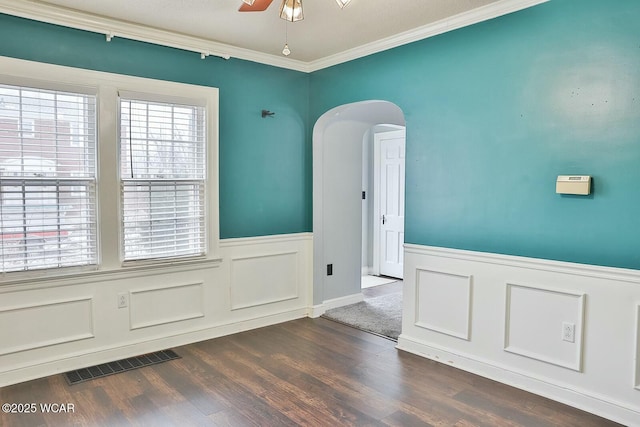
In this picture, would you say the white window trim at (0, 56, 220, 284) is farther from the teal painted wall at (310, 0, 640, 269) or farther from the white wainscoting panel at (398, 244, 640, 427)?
the white wainscoting panel at (398, 244, 640, 427)

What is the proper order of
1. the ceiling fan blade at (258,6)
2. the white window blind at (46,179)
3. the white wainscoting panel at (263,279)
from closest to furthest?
1. the ceiling fan blade at (258,6)
2. the white window blind at (46,179)
3. the white wainscoting panel at (263,279)

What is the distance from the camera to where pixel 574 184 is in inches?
107

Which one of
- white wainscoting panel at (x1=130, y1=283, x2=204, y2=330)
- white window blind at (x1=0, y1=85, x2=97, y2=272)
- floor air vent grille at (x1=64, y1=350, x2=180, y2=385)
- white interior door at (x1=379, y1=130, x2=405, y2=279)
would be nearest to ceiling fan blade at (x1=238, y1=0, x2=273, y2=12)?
white window blind at (x1=0, y1=85, x2=97, y2=272)

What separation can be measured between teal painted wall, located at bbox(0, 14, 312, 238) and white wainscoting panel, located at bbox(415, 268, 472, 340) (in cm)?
152

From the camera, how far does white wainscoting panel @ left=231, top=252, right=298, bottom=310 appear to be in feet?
13.6

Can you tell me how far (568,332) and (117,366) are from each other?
10.4 feet

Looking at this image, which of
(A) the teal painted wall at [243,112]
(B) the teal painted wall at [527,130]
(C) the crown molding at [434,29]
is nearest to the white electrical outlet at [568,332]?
(B) the teal painted wall at [527,130]

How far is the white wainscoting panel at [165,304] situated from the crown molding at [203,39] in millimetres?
1991

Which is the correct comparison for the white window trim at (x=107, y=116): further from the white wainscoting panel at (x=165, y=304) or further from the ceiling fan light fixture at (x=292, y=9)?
the ceiling fan light fixture at (x=292, y=9)

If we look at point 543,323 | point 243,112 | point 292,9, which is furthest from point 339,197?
point 292,9

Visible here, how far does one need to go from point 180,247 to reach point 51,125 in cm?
131

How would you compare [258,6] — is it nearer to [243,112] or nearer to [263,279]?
[243,112]

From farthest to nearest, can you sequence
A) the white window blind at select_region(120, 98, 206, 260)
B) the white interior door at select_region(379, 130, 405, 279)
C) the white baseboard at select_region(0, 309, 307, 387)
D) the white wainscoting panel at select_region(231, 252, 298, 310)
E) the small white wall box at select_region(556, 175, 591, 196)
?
the white interior door at select_region(379, 130, 405, 279), the white wainscoting panel at select_region(231, 252, 298, 310), the white window blind at select_region(120, 98, 206, 260), the white baseboard at select_region(0, 309, 307, 387), the small white wall box at select_region(556, 175, 591, 196)

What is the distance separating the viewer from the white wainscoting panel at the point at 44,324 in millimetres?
3035
